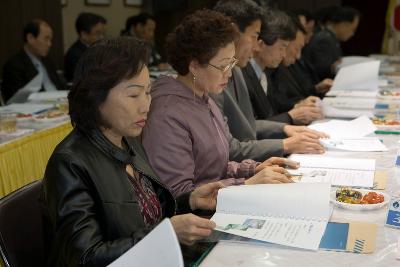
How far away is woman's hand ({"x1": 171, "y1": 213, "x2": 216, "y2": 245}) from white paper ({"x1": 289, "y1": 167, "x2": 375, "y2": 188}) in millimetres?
551

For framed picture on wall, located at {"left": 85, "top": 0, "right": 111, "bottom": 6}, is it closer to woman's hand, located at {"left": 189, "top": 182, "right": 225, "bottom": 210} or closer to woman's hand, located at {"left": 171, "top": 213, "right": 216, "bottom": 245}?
woman's hand, located at {"left": 189, "top": 182, "right": 225, "bottom": 210}

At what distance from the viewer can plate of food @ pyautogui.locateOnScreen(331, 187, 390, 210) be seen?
147 centimetres

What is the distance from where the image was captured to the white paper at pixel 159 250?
967 mm

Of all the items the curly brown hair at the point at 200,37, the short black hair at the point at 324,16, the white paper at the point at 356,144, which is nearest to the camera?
the curly brown hair at the point at 200,37

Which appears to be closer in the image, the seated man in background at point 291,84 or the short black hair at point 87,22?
the seated man in background at point 291,84

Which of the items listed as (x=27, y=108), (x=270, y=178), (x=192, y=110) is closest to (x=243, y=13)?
(x=192, y=110)

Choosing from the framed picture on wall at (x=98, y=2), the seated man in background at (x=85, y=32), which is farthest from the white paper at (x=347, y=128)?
the framed picture on wall at (x=98, y=2)

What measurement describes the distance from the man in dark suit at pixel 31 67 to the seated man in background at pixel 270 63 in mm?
2014

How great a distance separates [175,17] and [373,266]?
728cm

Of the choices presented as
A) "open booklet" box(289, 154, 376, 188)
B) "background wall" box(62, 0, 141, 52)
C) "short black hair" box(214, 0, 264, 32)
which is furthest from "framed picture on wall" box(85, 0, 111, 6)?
"open booklet" box(289, 154, 376, 188)

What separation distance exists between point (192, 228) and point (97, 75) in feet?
1.50

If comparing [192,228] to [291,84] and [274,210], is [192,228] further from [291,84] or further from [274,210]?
[291,84]

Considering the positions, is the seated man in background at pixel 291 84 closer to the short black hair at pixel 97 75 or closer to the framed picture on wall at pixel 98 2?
the short black hair at pixel 97 75

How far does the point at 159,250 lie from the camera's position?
987 millimetres
